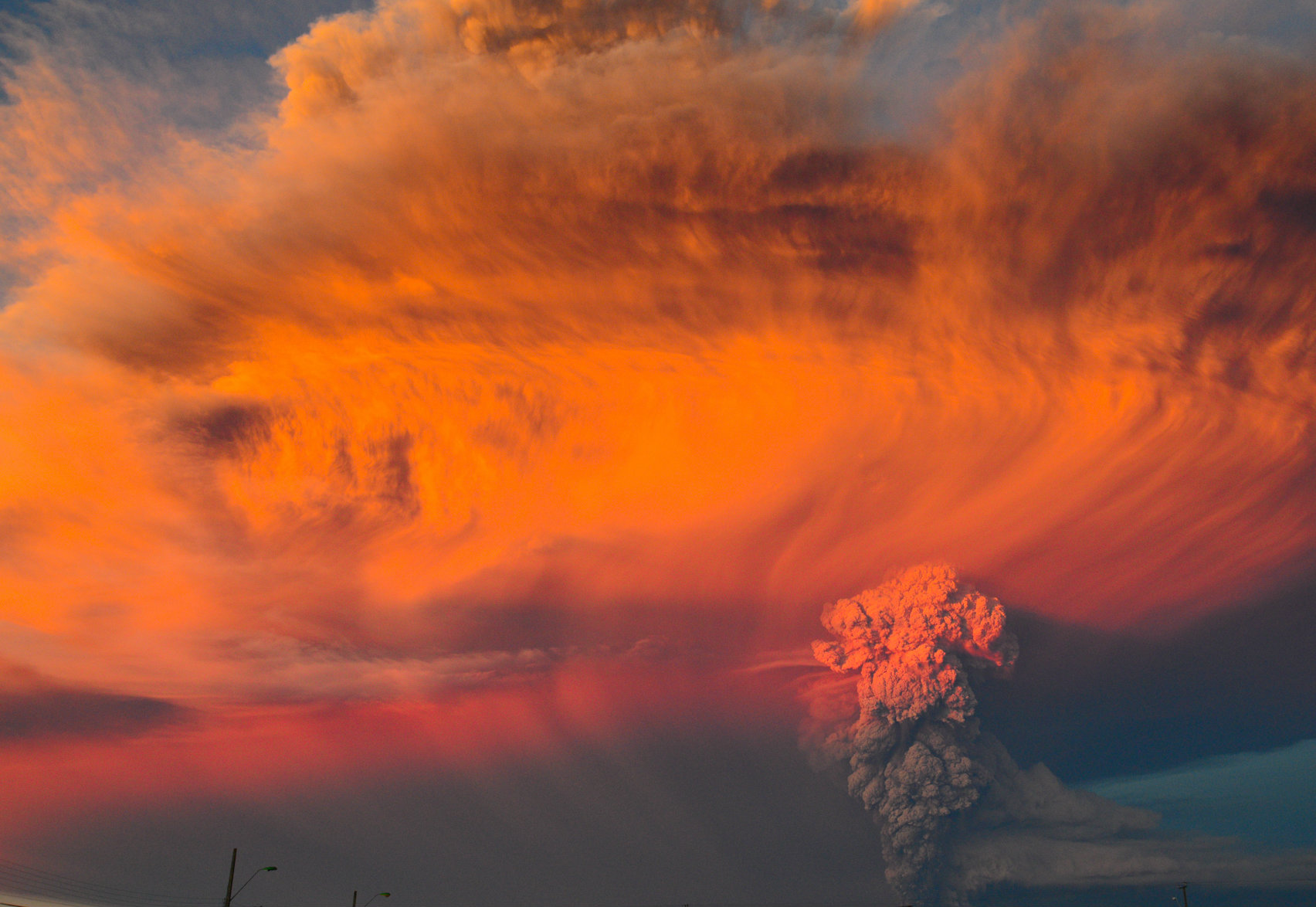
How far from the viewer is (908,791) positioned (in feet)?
238

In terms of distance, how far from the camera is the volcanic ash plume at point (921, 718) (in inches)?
2847

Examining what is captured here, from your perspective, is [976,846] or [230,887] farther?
[976,846]

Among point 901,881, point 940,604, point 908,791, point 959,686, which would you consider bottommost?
point 901,881

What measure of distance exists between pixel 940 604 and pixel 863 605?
7.24 m

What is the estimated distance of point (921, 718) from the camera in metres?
73.8

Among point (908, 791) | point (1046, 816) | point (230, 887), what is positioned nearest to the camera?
point (230, 887)

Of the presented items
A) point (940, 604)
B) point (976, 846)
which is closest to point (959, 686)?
point (940, 604)

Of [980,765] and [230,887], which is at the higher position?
[980,765]

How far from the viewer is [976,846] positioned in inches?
2970

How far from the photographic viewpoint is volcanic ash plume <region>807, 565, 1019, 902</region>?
237ft

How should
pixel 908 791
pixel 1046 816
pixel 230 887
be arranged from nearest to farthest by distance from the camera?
pixel 230 887 < pixel 908 791 < pixel 1046 816

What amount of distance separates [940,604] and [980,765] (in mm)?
16417

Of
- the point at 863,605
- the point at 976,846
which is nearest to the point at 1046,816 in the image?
the point at 976,846

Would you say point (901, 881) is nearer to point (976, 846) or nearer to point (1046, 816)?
point (976, 846)
